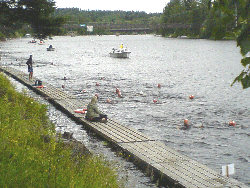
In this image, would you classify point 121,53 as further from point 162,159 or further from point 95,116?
point 162,159

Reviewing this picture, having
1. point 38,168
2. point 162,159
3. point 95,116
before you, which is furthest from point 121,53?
point 38,168

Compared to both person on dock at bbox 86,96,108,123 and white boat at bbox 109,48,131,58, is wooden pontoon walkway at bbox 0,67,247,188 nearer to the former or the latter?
person on dock at bbox 86,96,108,123

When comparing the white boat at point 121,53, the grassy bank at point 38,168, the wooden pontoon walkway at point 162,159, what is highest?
the grassy bank at point 38,168

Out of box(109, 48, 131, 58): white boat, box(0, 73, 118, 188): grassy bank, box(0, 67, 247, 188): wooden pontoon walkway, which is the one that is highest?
box(0, 73, 118, 188): grassy bank

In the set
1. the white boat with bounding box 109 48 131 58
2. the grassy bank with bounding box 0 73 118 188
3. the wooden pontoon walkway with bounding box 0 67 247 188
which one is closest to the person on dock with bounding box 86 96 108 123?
the wooden pontoon walkway with bounding box 0 67 247 188

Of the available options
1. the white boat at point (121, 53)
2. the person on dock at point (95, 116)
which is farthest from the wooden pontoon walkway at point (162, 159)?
the white boat at point (121, 53)

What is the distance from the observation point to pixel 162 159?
11617 millimetres

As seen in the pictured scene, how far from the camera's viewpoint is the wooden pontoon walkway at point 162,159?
9.86 metres

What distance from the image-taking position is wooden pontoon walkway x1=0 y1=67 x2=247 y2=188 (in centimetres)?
986

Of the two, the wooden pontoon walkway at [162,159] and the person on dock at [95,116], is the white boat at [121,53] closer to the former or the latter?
the wooden pontoon walkway at [162,159]

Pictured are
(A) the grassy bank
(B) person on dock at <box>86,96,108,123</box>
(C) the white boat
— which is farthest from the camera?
(C) the white boat

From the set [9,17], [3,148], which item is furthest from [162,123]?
[3,148]

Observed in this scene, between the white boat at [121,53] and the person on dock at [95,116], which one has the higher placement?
the person on dock at [95,116]

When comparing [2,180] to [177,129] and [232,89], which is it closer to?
[177,129]
